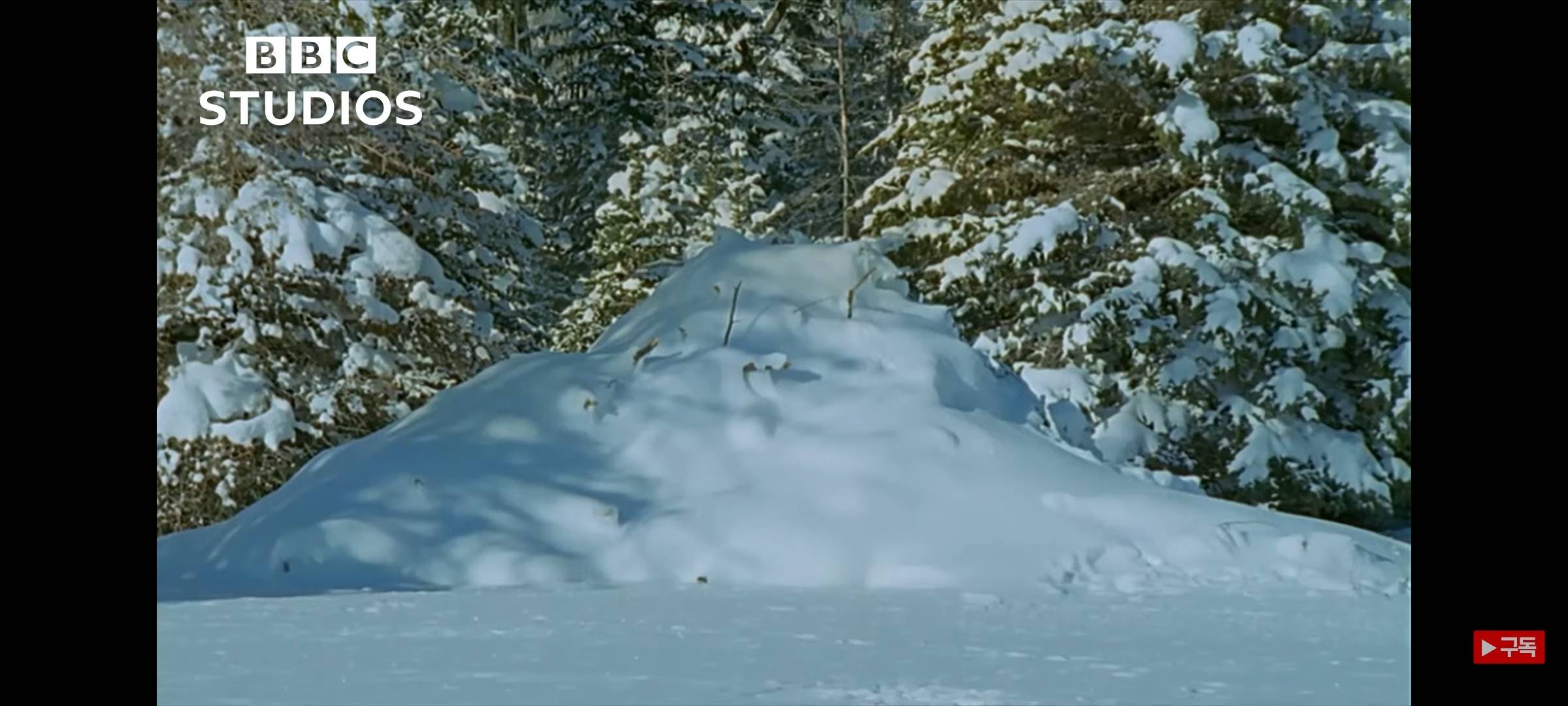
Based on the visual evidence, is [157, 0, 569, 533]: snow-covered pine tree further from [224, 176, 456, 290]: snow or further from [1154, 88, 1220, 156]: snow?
[1154, 88, 1220, 156]: snow

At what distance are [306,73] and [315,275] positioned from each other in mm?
4506

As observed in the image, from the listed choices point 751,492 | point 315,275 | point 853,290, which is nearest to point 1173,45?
point 853,290

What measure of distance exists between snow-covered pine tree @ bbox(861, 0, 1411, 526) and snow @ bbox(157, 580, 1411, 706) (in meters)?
9.07

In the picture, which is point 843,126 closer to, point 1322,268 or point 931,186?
point 931,186

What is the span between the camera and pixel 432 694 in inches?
253

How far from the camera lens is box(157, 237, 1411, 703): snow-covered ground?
22.8ft

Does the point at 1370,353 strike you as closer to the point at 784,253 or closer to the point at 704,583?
the point at 784,253

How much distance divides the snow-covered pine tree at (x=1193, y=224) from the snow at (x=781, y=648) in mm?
9071

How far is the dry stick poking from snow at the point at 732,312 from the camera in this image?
1196cm

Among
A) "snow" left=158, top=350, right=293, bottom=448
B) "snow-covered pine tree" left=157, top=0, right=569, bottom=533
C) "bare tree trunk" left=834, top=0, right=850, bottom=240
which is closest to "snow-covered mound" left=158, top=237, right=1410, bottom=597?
"snow-covered pine tree" left=157, top=0, right=569, bottom=533

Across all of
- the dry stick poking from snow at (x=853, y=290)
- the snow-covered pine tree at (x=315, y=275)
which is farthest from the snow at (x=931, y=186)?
the dry stick poking from snow at (x=853, y=290)

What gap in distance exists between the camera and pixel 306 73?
1402 cm
